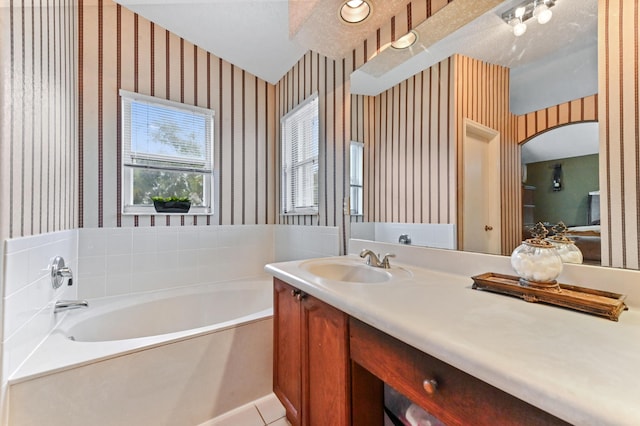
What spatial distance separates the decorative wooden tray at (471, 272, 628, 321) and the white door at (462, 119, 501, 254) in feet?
0.65

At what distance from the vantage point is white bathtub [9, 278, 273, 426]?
113cm

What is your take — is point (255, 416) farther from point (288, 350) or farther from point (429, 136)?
point (429, 136)

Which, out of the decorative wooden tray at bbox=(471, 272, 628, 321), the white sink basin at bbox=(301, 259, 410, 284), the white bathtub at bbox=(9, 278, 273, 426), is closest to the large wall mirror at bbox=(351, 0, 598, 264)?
the decorative wooden tray at bbox=(471, 272, 628, 321)

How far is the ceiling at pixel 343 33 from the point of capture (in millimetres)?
971

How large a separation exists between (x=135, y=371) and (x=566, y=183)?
2.01m

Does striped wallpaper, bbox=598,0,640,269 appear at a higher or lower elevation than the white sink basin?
higher

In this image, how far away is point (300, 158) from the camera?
2.45m

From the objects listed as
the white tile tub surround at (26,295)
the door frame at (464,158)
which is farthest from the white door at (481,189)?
the white tile tub surround at (26,295)

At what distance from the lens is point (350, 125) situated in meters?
1.82

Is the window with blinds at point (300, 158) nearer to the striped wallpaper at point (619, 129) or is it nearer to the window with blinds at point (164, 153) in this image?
the window with blinds at point (164, 153)

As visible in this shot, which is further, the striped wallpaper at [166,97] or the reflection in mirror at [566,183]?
the striped wallpaper at [166,97]

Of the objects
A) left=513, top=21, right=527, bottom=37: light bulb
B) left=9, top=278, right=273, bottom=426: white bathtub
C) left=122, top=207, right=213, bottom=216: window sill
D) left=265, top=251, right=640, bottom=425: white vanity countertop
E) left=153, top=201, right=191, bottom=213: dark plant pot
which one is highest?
left=513, top=21, right=527, bottom=37: light bulb

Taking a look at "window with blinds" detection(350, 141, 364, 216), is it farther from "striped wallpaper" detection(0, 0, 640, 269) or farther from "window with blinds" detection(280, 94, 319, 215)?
"window with blinds" detection(280, 94, 319, 215)

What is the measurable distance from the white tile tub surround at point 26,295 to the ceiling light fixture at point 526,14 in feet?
7.06
